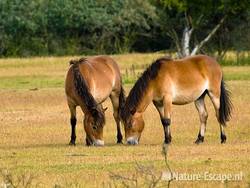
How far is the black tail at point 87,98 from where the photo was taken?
18.0 meters

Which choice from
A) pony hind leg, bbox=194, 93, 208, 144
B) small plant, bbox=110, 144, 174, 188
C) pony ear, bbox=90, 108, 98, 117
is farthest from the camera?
pony hind leg, bbox=194, 93, 208, 144

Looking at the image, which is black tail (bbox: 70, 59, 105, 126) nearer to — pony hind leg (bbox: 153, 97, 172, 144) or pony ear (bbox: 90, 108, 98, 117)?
pony ear (bbox: 90, 108, 98, 117)

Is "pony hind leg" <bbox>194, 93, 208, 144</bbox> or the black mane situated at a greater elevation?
the black mane

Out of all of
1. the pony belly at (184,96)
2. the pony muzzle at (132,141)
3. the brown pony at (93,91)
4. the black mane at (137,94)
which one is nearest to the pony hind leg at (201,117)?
the pony belly at (184,96)

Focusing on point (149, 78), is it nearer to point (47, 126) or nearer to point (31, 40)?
point (47, 126)

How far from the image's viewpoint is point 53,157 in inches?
625

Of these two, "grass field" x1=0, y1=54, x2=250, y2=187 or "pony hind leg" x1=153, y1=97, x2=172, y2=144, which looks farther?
"pony hind leg" x1=153, y1=97, x2=172, y2=144

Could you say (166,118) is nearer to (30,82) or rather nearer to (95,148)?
(95,148)

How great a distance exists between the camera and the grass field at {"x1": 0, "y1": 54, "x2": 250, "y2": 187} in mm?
13508

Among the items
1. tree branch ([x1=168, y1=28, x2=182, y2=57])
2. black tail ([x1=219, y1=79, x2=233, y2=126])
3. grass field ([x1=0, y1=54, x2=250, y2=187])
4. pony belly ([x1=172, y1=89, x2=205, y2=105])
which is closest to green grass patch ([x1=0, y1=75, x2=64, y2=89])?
grass field ([x1=0, y1=54, x2=250, y2=187])

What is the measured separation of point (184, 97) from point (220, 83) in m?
0.92

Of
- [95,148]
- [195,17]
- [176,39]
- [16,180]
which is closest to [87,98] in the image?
[95,148]

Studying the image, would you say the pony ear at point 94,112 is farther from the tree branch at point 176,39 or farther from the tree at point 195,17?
the tree branch at point 176,39

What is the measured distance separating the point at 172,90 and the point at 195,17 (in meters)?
29.8
